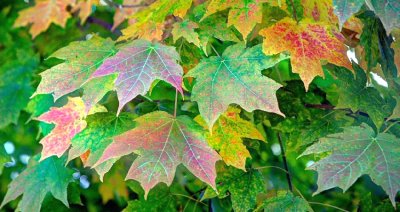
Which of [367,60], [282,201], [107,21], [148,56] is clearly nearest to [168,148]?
[148,56]

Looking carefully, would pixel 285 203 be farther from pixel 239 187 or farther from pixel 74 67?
pixel 74 67

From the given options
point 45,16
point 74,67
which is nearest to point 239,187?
point 74,67

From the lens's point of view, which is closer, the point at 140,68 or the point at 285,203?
the point at 140,68

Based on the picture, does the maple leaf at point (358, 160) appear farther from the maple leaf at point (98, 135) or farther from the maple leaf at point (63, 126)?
the maple leaf at point (63, 126)

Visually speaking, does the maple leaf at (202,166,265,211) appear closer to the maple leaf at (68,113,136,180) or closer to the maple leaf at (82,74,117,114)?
the maple leaf at (68,113,136,180)

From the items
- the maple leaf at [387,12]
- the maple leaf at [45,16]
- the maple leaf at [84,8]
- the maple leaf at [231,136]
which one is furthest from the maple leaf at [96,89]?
the maple leaf at [45,16]

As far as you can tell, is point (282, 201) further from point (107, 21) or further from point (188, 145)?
point (107, 21)

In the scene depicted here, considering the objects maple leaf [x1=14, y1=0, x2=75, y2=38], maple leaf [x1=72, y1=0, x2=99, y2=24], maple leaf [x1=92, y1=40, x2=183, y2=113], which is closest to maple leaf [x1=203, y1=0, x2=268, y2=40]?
maple leaf [x1=92, y1=40, x2=183, y2=113]

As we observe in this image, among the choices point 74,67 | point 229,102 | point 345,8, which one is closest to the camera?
point 345,8
